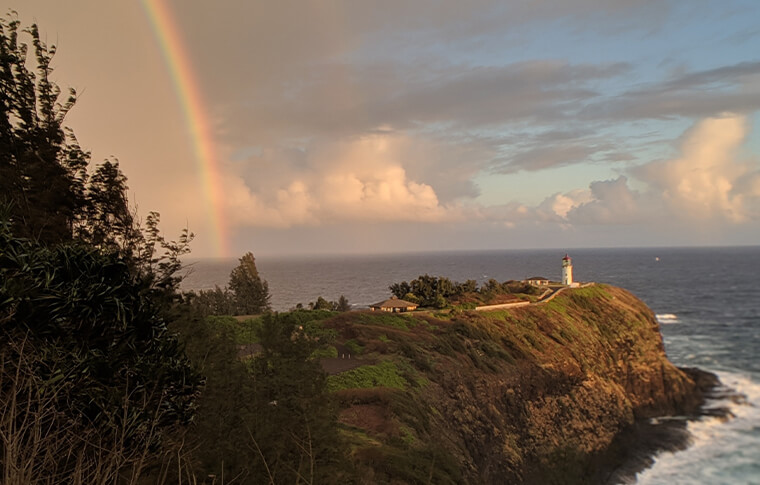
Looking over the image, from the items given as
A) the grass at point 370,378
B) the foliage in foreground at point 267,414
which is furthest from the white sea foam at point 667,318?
the foliage in foreground at point 267,414

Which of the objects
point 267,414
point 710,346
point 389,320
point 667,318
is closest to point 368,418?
point 267,414

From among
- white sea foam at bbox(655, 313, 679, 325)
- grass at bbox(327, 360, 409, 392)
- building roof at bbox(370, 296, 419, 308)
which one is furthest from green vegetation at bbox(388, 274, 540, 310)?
white sea foam at bbox(655, 313, 679, 325)

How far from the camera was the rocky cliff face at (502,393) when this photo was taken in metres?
23.0

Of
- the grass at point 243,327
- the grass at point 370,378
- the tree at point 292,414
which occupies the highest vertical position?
the tree at point 292,414

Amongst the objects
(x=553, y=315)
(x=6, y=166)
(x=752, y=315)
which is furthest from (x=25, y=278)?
(x=752, y=315)

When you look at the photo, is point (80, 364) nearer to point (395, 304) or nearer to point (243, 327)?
point (243, 327)

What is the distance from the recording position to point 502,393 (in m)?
37.0

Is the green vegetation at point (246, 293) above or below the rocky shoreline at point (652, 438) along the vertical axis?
above

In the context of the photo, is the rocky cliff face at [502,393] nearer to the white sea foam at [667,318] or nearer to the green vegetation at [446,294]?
the green vegetation at [446,294]

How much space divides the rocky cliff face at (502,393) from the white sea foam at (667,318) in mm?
35504

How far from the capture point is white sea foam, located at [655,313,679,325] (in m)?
92.3

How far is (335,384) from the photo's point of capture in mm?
27172

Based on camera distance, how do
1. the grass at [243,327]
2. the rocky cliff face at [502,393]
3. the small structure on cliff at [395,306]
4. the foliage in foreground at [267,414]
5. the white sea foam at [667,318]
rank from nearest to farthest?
1. the foliage in foreground at [267,414]
2. the rocky cliff face at [502,393]
3. the grass at [243,327]
4. the small structure on cliff at [395,306]
5. the white sea foam at [667,318]

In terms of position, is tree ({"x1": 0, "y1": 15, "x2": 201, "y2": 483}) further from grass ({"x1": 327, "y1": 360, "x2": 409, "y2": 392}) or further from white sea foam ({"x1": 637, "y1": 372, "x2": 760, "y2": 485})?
white sea foam ({"x1": 637, "y1": 372, "x2": 760, "y2": 485})
